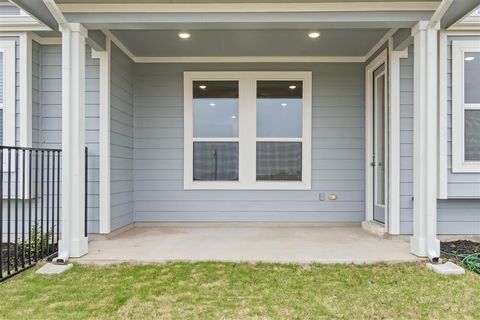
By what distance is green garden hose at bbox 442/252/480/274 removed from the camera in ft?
11.3

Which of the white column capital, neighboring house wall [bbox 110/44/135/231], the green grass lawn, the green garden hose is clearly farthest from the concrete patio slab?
the white column capital

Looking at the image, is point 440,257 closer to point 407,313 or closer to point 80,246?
point 407,313

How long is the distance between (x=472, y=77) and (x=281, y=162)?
2.69m

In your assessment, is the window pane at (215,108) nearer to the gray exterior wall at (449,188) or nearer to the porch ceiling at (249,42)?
the porch ceiling at (249,42)

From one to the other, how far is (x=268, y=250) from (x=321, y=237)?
39.1 inches

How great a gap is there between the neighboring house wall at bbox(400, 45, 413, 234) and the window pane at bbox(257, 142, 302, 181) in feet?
4.99

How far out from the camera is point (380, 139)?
16.6 ft

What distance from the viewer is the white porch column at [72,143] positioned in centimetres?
358

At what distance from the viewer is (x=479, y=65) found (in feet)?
14.4

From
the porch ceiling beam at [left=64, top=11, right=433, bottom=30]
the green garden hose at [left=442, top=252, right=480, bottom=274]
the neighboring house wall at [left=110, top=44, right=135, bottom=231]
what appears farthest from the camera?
the neighboring house wall at [left=110, top=44, right=135, bottom=231]

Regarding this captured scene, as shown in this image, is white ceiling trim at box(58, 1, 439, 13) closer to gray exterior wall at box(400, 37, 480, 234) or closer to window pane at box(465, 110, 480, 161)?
gray exterior wall at box(400, 37, 480, 234)

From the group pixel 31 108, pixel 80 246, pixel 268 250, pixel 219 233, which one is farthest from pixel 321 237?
pixel 31 108

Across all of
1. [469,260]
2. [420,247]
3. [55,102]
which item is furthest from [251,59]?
[469,260]

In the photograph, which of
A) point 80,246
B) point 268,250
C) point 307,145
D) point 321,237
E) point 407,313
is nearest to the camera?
point 407,313
